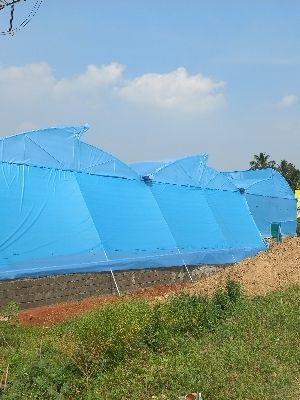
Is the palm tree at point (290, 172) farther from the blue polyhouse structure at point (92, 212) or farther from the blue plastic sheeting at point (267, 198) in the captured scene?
the blue polyhouse structure at point (92, 212)

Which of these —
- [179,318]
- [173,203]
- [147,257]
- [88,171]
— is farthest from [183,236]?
[179,318]

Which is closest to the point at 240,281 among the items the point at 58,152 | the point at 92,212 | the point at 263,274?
the point at 263,274

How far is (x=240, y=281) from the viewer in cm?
1471

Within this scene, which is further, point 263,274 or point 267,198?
point 267,198

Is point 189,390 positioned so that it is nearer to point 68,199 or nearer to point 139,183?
point 68,199

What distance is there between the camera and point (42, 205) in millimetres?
12961

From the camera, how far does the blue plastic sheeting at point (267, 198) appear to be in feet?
82.1

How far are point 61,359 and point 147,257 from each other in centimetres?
902

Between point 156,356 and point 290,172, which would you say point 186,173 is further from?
point 290,172

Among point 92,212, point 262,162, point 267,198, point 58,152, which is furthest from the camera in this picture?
point 262,162

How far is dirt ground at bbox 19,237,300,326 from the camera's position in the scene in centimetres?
1075

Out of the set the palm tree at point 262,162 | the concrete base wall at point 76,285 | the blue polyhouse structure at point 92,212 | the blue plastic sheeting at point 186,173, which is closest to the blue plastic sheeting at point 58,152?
the blue polyhouse structure at point 92,212

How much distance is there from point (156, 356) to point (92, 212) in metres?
7.81

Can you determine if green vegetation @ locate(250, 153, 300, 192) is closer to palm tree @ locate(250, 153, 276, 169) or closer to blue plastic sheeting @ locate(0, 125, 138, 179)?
palm tree @ locate(250, 153, 276, 169)
